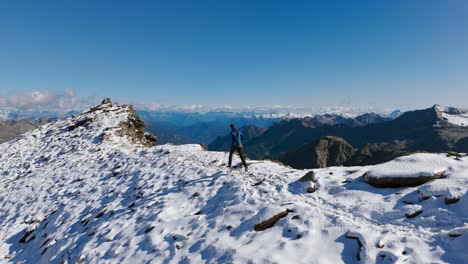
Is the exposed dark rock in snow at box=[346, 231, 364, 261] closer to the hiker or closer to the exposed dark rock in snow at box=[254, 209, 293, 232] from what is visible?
the exposed dark rock in snow at box=[254, 209, 293, 232]

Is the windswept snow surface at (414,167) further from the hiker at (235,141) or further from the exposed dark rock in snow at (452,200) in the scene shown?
the hiker at (235,141)

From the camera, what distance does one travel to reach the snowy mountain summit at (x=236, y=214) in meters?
9.66

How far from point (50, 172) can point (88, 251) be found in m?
17.1

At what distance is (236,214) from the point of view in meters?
12.7

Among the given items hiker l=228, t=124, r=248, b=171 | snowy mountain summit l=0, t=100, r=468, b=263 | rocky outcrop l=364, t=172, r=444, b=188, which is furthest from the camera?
hiker l=228, t=124, r=248, b=171

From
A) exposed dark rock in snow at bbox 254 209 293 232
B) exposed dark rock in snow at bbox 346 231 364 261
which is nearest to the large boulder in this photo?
exposed dark rock in snow at bbox 346 231 364 261

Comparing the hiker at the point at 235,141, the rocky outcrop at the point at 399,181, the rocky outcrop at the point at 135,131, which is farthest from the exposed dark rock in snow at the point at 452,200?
the rocky outcrop at the point at 135,131

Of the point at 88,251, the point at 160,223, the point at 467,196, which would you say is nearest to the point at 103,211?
the point at 88,251

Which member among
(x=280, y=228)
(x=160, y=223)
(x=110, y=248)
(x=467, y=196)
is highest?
(x=467, y=196)

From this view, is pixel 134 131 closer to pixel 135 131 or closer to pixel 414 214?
pixel 135 131

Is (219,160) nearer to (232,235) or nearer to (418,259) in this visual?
(232,235)

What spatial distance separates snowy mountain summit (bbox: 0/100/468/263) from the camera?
9.66 metres

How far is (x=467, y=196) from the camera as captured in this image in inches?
423

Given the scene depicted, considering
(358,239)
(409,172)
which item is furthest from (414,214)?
(358,239)
